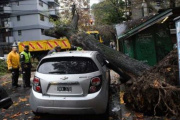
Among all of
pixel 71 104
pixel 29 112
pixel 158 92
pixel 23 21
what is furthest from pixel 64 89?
pixel 23 21

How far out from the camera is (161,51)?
10125 mm

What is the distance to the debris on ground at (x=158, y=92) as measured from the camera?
4656 mm

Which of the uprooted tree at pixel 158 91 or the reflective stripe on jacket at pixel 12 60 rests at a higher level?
the reflective stripe on jacket at pixel 12 60

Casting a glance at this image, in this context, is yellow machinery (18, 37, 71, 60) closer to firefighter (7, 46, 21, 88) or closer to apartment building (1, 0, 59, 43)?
firefighter (7, 46, 21, 88)

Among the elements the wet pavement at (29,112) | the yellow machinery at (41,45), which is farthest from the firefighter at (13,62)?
the yellow machinery at (41,45)

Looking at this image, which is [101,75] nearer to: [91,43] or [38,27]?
[91,43]

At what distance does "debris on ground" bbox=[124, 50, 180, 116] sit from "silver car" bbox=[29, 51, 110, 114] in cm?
93

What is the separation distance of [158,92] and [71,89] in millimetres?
2040

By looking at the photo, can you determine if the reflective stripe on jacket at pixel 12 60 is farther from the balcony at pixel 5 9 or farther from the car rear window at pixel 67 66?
the balcony at pixel 5 9

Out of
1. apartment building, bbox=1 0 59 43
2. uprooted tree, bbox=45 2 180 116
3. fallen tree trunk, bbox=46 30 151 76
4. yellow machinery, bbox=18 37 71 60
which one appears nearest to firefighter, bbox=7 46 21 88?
fallen tree trunk, bbox=46 30 151 76

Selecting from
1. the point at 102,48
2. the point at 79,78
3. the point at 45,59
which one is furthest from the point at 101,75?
the point at 102,48

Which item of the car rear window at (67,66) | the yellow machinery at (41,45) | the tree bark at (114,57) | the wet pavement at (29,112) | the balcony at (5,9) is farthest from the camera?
the balcony at (5,9)

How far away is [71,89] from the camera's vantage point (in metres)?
4.42

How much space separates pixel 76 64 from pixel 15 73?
16.2ft
